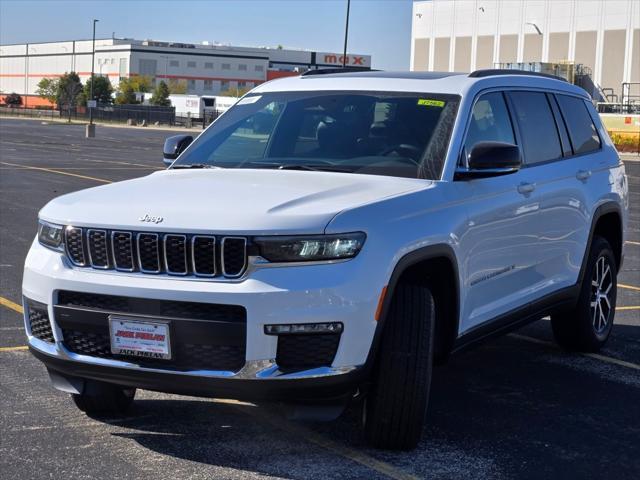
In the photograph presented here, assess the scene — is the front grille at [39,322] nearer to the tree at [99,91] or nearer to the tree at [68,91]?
the tree at [68,91]

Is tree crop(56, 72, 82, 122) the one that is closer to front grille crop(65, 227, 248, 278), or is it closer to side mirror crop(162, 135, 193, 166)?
side mirror crop(162, 135, 193, 166)

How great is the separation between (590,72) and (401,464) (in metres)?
76.3

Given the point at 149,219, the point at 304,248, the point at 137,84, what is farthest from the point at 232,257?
the point at 137,84

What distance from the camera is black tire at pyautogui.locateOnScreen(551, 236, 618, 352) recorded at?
7.49m

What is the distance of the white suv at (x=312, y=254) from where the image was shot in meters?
4.56

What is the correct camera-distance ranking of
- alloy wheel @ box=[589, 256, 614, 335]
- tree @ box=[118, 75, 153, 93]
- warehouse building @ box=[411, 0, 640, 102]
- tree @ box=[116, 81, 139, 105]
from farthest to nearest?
1. tree @ box=[118, 75, 153, 93]
2. tree @ box=[116, 81, 139, 105]
3. warehouse building @ box=[411, 0, 640, 102]
4. alloy wheel @ box=[589, 256, 614, 335]

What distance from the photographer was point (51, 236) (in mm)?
5105

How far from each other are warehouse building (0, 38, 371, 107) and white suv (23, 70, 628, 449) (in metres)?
142

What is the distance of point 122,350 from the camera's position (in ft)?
15.5

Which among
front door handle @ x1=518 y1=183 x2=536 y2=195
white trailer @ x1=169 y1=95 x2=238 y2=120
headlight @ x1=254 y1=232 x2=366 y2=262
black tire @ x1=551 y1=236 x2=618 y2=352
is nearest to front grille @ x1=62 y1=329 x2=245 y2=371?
headlight @ x1=254 y1=232 x2=366 y2=262

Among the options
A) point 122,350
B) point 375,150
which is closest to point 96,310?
point 122,350

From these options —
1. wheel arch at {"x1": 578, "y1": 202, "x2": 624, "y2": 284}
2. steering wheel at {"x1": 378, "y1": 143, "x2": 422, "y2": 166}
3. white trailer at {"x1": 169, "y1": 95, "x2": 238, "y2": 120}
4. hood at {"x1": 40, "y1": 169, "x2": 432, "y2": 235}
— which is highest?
white trailer at {"x1": 169, "y1": 95, "x2": 238, "y2": 120}

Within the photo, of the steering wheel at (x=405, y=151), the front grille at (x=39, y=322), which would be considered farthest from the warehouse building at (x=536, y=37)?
the front grille at (x=39, y=322)

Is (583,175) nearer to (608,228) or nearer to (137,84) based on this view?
(608,228)
